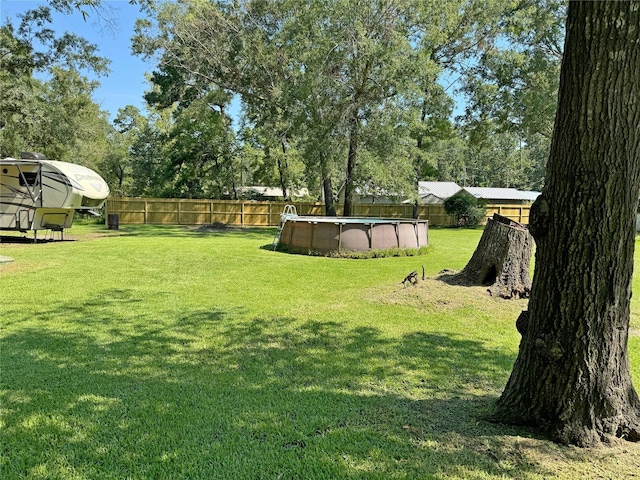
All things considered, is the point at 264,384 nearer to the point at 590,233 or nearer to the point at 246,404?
the point at 246,404

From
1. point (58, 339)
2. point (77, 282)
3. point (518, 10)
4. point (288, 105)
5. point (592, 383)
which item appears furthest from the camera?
point (518, 10)

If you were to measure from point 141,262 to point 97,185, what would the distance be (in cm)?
599

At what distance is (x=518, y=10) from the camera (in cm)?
2177

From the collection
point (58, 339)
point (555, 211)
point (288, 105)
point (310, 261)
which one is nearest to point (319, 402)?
point (555, 211)

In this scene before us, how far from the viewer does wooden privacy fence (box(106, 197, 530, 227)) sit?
76.4 feet

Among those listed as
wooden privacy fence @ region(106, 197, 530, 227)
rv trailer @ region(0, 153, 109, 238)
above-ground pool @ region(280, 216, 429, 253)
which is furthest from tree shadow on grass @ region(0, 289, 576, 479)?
wooden privacy fence @ region(106, 197, 530, 227)

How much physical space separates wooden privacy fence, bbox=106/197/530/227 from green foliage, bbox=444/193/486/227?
983 mm

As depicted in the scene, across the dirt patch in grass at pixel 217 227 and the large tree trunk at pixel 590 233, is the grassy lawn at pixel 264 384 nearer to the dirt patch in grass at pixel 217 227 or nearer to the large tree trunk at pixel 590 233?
the large tree trunk at pixel 590 233

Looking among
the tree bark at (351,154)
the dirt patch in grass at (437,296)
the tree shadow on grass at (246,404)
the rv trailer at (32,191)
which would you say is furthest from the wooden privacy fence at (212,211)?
the tree shadow on grass at (246,404)

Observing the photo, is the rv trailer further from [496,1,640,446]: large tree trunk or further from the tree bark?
[496,1,640,446]: large tree trunk

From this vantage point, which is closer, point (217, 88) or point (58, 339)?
point (58, 339)

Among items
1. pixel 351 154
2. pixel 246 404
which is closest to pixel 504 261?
pixel 246 404

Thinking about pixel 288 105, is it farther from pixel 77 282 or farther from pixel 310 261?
pixel 77 282

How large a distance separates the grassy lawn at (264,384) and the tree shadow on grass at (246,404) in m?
0.01
